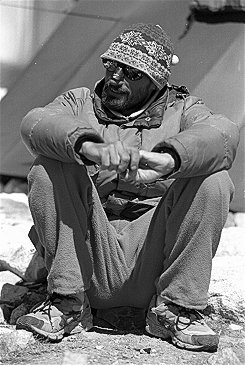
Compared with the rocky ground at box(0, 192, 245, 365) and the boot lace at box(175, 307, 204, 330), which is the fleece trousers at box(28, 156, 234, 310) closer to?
the boot lace at box(175, 307, 204, 330)

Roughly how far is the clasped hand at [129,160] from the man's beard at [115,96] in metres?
0.43

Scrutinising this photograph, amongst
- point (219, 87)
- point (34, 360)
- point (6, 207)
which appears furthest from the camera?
point (219, 87)

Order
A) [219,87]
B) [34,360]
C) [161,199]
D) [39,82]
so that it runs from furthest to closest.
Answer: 1. [39,82]
2. [219,87]
3. [161,199]
4. [34,360]

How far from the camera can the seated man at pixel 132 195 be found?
300 centimetres

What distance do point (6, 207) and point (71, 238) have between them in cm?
226

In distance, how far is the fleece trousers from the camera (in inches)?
121

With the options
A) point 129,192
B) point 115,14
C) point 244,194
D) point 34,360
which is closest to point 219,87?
point 244,194

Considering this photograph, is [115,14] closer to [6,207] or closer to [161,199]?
[6,207]

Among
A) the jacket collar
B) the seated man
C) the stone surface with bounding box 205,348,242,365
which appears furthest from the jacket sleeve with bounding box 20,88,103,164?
the stone surface with bounding box 205,348,242,365

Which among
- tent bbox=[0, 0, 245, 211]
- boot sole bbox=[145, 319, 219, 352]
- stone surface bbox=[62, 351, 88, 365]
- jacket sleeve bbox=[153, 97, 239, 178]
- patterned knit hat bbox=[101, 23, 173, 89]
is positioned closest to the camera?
stone surface bbox=[62, 351, 88, 365]

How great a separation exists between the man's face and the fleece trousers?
1.22 feet

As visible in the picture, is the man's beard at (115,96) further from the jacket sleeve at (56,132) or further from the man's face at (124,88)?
the jacket sleeve at (56,132)

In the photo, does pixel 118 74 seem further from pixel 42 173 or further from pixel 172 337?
pixel 172 337

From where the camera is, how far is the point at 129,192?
3352mm
